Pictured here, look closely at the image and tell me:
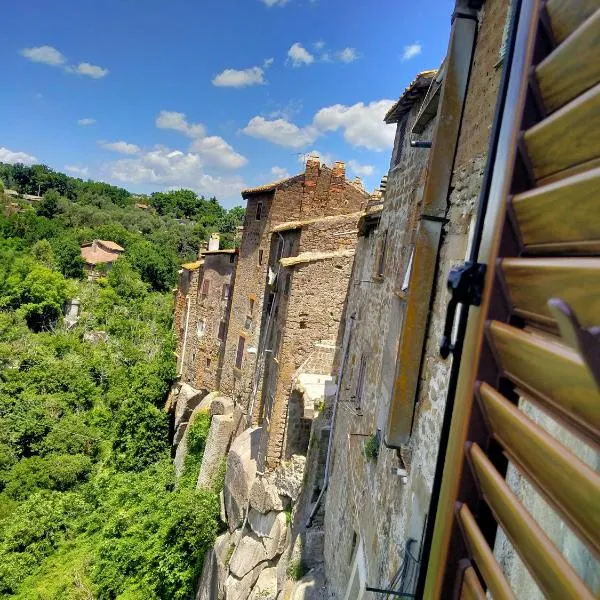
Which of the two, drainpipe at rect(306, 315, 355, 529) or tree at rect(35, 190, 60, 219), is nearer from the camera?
drainpipe at rect(306, 315, 355, 529)

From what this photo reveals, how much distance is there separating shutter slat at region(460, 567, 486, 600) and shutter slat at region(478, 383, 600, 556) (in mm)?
359

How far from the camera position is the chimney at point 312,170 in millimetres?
16734

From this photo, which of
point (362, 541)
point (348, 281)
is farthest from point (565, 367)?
point (348, 281)

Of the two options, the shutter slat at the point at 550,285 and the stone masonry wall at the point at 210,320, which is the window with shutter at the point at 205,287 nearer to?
the stone masonry wall at the point at 210,320

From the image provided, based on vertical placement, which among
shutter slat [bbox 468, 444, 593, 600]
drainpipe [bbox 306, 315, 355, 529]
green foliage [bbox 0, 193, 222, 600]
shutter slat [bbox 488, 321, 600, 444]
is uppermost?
shutter slat [bbox 488, 321, 600, 444]

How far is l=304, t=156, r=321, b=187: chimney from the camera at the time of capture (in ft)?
54.9

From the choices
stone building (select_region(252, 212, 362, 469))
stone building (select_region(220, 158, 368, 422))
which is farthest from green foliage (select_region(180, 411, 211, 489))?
stone building (select_region(252, 212, 362, 469))

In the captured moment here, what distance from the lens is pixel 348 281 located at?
1285cm

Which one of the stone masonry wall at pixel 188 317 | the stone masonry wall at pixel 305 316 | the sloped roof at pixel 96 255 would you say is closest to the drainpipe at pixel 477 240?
the stone masonry wall at pixel 305 316

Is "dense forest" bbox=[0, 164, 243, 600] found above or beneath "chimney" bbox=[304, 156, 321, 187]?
beneath

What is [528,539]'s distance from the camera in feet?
3.01

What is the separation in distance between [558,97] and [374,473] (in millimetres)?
5007

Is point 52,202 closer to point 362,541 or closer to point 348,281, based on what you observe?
point 348,281

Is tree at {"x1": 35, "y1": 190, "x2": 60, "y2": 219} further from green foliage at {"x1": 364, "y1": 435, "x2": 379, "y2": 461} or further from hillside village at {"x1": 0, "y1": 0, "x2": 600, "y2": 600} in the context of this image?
green foliage at {"x1": 364, "y1": 435, "x2": 379, "y2": 461}
